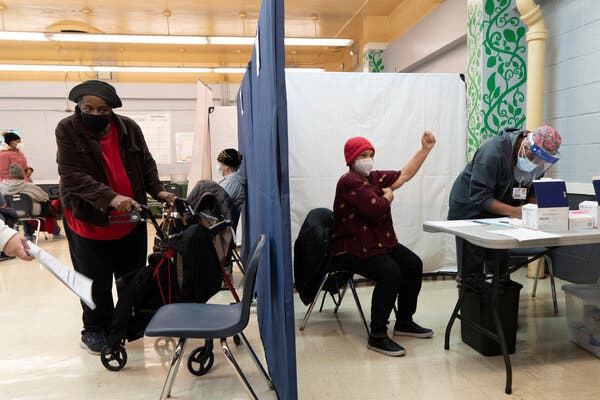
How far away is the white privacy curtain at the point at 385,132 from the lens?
3.61 metres

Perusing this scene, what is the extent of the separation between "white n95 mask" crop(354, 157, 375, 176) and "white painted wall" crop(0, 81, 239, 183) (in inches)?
318

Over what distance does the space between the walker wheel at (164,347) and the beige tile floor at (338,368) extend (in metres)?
0.03

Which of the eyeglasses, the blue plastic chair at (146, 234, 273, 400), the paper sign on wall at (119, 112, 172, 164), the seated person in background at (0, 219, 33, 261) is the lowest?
the blue plastic chair at (146, 234, 273, 400)

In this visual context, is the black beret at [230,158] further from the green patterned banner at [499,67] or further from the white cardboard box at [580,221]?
the white cardboard box at [580,221]

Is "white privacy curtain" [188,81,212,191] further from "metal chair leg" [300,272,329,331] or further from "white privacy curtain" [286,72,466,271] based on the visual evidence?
"metal chair leg" [300,272,329,331]

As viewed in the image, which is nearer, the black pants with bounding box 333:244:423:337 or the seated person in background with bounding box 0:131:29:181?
the black pants with bounding box 333:244:423:337

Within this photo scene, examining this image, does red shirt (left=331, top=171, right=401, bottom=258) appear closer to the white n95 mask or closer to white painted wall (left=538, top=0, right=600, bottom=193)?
the white n95 mask

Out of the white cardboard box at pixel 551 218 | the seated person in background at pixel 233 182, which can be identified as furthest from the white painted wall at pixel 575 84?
the seated person in background at pixel 233 182

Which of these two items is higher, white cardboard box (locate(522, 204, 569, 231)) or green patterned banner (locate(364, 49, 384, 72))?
green patterned banner (locate(364, 49, 384, 72))

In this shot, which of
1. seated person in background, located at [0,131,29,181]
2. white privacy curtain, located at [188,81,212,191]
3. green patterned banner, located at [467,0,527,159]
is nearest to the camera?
green patterned banner, located at [467,0,527,159]

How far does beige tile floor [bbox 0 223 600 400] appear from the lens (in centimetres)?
207

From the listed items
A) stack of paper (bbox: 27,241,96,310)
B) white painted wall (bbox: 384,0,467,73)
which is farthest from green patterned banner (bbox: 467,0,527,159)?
stack of paper (bbox: 27,241,96,310)

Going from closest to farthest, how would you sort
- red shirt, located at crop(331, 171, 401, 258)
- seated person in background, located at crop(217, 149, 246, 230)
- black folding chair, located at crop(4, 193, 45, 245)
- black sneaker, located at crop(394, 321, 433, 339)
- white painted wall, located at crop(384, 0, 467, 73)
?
red shirt, located at crop(331, 171, 401, 258) → black sneaker, located at crop(394, 321, 433, 339) → seated person in background, located at crop(217, 149, 246, 230) → white painted wall, located at crop(384, 0, 467, 73) → black folding chair, located at crop(4, 193, 45, 245)

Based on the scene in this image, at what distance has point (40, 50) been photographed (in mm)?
9273
